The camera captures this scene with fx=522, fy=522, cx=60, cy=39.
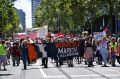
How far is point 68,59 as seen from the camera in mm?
29031

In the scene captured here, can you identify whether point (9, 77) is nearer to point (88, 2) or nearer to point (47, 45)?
point (47, 45)

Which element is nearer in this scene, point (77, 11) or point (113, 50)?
point (113, 50)

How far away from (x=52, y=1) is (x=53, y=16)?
14.8ft

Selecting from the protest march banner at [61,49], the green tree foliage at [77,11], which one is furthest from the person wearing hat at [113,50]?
the green tree foliage at [77,11]

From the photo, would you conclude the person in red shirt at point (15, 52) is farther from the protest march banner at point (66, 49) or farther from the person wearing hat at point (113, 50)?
the person wearing hat at point (113, 50)

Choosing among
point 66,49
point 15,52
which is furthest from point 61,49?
point 15,52

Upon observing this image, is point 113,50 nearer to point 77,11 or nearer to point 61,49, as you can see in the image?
point 61,49

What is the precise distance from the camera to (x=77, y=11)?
2687 inches

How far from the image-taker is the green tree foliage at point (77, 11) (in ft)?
188

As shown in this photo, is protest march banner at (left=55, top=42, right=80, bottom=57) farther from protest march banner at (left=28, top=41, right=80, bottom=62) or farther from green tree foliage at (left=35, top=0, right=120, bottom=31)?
green tree foliage at (left=35, top=0, right=120, bottom=31)

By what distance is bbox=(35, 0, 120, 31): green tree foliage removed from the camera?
188 feet

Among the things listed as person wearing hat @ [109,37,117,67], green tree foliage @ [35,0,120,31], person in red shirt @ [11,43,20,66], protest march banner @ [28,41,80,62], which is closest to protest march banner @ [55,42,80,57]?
protest march banner @ [28,41,80,62]

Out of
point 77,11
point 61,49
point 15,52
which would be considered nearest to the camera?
point 61,49

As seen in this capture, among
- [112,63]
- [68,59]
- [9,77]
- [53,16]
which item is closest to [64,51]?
[68,59]
